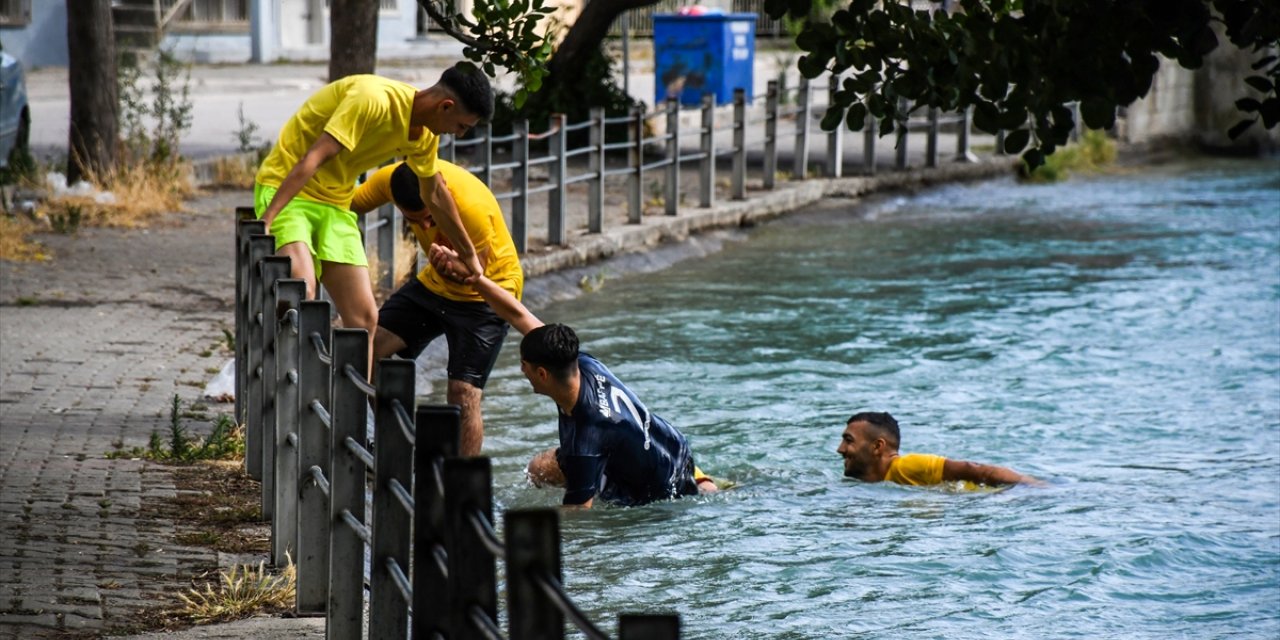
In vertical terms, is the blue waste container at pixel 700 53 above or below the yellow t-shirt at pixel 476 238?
above

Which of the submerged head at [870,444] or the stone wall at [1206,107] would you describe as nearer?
the submerged head at [870,444]

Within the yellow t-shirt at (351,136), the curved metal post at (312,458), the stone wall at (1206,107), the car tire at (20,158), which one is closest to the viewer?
the curved metal post at (312,458)

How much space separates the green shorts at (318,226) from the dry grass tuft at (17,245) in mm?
5748

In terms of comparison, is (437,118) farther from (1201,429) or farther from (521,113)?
(521,113)

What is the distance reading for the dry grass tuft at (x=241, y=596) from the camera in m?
5.56

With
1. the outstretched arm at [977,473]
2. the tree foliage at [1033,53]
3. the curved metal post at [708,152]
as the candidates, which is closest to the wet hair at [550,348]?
the tree foliage at [1033,53]

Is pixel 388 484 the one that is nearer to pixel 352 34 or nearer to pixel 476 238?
pixel 476 238

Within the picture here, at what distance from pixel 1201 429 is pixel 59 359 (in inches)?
273

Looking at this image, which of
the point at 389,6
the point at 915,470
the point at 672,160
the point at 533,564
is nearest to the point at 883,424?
the point at 915,470

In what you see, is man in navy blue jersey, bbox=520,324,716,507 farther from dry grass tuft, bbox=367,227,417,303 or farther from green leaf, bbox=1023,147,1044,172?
dry grass tuft, bbox=367,227,417,303

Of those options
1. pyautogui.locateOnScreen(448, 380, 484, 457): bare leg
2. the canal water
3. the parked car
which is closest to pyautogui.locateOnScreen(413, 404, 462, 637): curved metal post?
the canal water

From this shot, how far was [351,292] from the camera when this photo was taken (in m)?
8.49

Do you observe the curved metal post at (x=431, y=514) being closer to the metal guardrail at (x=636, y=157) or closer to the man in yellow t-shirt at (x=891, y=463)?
the man in yellow t-shirt at (x=891, y=463)

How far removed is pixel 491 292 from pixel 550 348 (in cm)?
88
